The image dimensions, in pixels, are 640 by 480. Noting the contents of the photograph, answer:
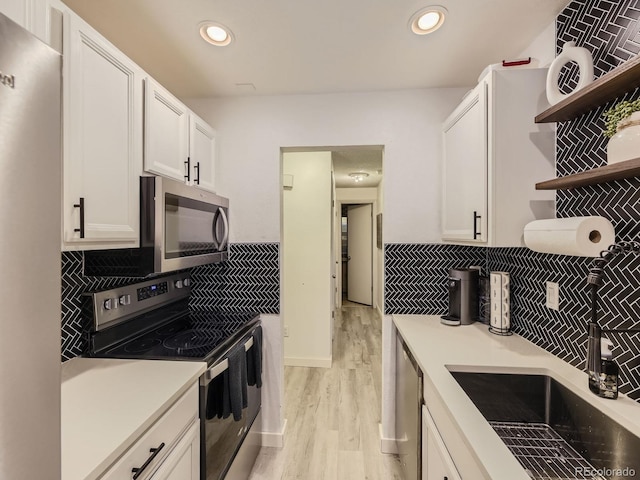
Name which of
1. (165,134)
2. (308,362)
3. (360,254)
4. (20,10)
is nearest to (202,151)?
(165,134)

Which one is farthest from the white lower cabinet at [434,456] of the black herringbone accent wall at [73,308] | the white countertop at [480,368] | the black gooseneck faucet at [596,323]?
the black herringbone accent wall at [73,308]

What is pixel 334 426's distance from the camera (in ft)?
7.93

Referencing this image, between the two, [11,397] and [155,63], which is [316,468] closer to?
[11,397]

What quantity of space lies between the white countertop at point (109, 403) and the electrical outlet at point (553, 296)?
5.16ft

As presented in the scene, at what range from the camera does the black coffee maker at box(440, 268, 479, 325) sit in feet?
6.31

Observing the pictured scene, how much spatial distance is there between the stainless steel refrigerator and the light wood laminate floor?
183 cm

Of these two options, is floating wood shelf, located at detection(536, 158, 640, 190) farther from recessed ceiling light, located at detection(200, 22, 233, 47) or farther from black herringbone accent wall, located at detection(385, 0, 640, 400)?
recessed ceiling light, located at detection(200, 22, 233, 47)

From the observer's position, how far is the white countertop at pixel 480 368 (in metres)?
0.82

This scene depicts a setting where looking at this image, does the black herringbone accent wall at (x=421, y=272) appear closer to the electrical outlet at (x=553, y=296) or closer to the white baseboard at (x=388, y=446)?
the electrical outlet at (x=553, y=296)

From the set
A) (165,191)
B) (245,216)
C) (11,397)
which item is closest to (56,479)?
(11,397)

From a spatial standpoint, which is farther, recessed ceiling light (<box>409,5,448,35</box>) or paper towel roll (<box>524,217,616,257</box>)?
recessed ceiling light (<box>409,5,448,35</box>)

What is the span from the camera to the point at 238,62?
1.79 metres

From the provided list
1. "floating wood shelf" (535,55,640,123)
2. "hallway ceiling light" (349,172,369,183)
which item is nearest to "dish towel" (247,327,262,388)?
"floating wood shelf" (535,55,640,123)

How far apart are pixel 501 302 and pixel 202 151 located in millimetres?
1980
